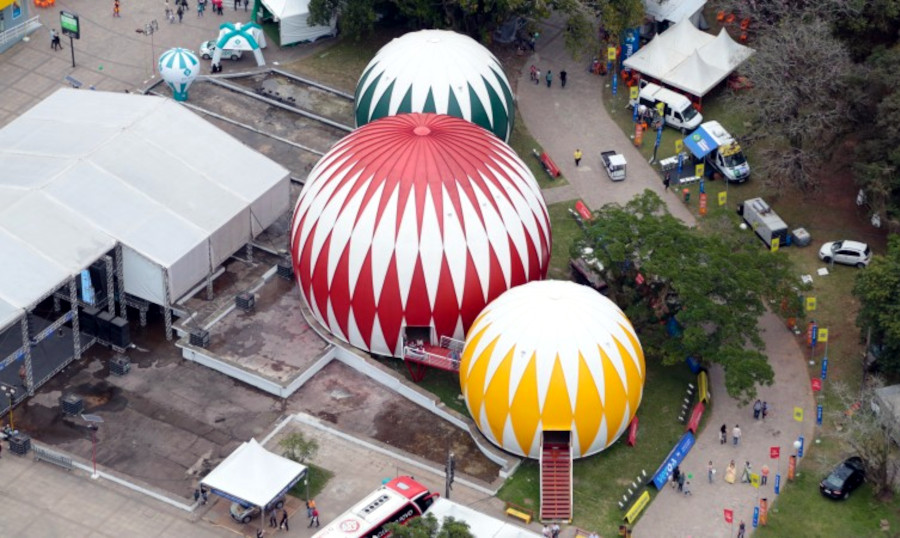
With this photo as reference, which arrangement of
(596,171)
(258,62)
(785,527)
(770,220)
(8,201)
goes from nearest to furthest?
(785,527)
(8,201)
(770,220)
(596,171)
(258,62)

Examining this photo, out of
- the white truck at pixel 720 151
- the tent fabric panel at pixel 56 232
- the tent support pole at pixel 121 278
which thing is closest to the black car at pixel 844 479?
the white truck at pixel 720 151

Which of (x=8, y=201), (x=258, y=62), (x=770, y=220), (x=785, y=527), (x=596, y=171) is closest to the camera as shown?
(x=785, y=527)

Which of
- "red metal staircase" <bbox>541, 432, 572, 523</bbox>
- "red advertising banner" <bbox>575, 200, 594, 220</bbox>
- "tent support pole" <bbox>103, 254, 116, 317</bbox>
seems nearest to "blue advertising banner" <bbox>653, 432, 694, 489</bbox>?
"red metal staircase" <bbox>541, 432, 572, 523</bbox>

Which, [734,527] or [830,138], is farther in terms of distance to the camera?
[830,138]

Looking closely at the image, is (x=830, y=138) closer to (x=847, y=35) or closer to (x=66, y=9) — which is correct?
(x=847, y=35)

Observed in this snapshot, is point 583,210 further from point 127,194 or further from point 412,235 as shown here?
point 127,194

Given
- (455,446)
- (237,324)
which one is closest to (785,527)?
(455,446)

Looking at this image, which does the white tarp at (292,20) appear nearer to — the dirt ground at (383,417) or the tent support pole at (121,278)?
the tent support pole at (121,278)
